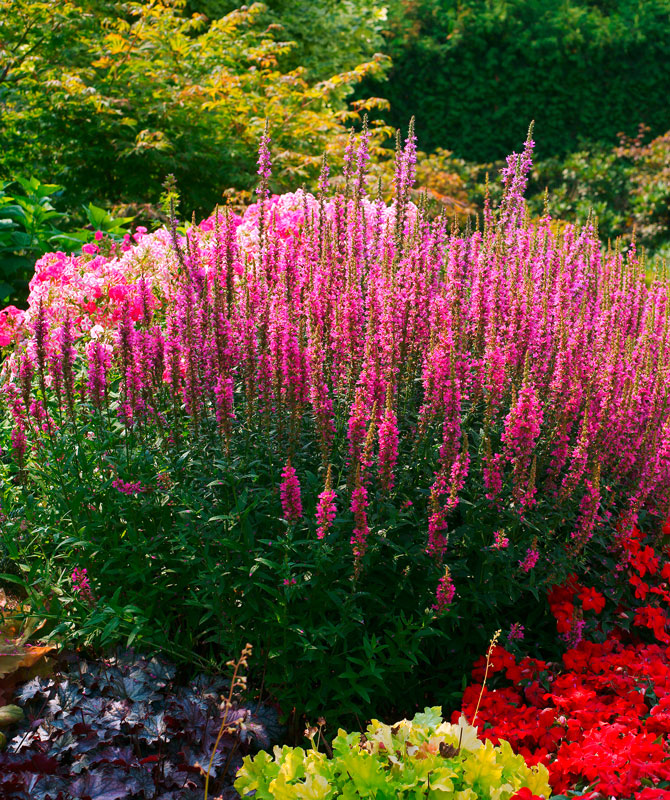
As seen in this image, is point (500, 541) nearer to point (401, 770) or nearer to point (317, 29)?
point (401, 770)

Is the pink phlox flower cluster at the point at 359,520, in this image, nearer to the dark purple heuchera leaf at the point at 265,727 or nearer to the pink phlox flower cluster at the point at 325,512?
the pink phlox flower cluster at the point at 325,512

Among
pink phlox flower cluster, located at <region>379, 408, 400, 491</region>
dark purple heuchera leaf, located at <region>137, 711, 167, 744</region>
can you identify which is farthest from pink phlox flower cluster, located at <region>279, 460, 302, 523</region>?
dark purple heuchera leaf, located at <region>137, 711, 167, 744</region>

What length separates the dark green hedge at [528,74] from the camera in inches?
719

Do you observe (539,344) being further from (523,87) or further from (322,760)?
(523,87)

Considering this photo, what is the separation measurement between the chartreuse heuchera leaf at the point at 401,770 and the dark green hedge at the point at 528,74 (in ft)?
58.6

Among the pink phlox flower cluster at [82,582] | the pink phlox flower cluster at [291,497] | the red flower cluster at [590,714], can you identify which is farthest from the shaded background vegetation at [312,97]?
the pink phlox flower cluster at [82,582]

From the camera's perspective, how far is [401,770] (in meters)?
2.51

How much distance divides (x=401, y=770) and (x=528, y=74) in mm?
18741

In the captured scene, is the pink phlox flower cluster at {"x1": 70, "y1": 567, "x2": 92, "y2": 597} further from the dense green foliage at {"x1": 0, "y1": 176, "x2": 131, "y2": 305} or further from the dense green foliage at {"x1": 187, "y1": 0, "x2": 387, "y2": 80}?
the dense green foliage at {"x1": 187, "y1": 0, "x2": 387, "y2": 80}

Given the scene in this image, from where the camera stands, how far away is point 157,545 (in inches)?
147

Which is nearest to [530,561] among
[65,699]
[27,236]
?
[65,699]

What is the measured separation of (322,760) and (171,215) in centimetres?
260

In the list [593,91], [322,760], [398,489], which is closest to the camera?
[322,760]

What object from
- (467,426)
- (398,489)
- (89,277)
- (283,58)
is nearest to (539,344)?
(467,426)
